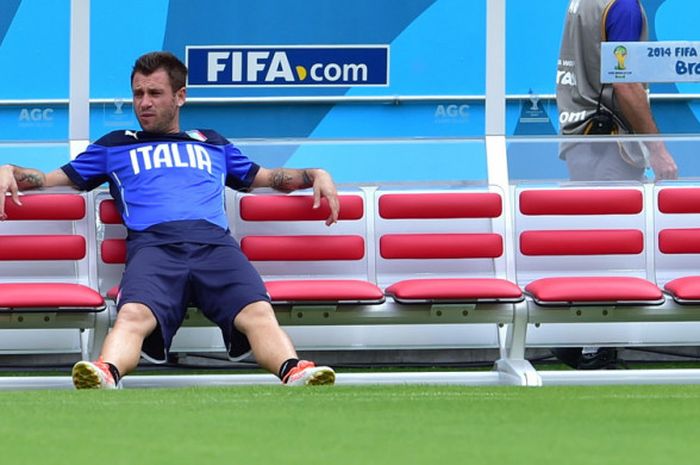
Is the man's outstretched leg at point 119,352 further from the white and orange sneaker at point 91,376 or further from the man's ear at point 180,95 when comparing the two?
the man's ear at point 180,95

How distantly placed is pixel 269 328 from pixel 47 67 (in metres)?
2.82

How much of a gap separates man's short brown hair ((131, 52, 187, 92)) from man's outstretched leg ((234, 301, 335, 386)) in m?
1.04

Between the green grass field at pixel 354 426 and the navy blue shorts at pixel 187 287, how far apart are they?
1.64 ft

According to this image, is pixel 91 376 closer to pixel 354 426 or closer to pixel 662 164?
pixel 354 426

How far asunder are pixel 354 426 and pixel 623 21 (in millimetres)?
3368

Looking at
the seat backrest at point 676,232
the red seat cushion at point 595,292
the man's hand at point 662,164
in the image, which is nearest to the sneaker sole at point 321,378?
the red seat cushion at point 595,292

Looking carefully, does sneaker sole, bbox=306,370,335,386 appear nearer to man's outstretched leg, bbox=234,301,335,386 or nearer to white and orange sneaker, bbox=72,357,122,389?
man's outstretched leg, bbox=234,301,335,386

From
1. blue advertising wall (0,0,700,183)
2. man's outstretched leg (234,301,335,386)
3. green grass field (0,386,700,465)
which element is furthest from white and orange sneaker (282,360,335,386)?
blue advertising wall (0,0,700,183)

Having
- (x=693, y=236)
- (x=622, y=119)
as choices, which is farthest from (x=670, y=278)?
(x=622, y=119)

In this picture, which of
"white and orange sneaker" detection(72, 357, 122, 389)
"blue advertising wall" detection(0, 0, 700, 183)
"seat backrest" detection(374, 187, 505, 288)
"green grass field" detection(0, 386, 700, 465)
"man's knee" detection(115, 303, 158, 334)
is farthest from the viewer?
"blue advertising wall" detection(0, 0, 700, 183)

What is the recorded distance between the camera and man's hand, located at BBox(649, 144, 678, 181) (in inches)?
278

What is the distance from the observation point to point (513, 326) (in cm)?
644

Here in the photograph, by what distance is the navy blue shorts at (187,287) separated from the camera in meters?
5.88

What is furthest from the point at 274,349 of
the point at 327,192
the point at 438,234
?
the point at 438,234
